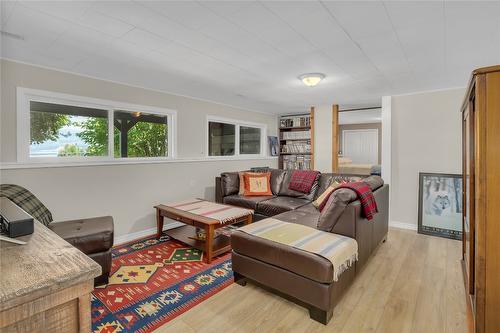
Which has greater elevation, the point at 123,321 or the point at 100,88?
the point at 100,88

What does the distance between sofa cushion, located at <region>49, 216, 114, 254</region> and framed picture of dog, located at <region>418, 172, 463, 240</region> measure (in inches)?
166

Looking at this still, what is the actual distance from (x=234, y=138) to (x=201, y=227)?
2.74 metres

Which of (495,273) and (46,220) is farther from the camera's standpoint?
(46,220)

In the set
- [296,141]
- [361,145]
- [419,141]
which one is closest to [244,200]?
[296,141]

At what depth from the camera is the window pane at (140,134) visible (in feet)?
11.8

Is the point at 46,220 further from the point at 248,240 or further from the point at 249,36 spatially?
the point at 249,36

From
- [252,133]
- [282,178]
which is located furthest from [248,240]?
[252,133]

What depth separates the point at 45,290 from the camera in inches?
24.3

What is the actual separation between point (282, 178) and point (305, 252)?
8.68 feet

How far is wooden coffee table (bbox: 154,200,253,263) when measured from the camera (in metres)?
2.80

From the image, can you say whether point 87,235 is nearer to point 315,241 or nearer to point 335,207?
point 315,241

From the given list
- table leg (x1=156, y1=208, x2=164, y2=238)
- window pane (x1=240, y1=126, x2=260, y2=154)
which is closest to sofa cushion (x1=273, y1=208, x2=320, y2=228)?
table leg (x1=156, y1=208, x2=164, y2=238)

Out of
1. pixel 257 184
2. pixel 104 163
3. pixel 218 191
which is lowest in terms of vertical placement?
pixel 218 191

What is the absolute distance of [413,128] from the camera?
4.02 metres
